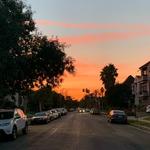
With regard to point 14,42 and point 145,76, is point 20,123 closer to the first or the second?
point 14,42

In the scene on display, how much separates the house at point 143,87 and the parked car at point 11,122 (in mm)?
85367

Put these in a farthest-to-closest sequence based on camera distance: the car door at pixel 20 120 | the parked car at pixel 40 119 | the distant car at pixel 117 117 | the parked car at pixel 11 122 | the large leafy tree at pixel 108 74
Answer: the large leafy tree at pixel 108 74, the distant car at pixel 117 117, the parked car at pixel 40 119, the car door at pixel 20 120, the parked car at pixel 11 122

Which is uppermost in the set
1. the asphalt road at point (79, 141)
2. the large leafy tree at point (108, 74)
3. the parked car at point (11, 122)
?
the large leafy tree at point (108, 74)

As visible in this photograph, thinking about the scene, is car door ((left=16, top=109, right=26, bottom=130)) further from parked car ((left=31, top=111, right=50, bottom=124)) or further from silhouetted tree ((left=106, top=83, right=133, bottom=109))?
silhouetted tree ((left=106, top=83, right=133, bottom=109))

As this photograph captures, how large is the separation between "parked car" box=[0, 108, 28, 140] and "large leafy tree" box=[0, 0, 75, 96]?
2.52 meters

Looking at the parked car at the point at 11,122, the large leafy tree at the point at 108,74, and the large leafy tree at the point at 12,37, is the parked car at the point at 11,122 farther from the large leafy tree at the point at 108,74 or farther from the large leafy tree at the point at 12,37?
the large leafy tree at the point at 108,74

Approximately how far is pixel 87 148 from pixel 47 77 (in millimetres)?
20808

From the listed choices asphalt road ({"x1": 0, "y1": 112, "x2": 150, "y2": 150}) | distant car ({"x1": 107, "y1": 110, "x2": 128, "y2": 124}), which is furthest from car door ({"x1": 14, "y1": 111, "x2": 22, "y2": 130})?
distant car ({"x1": 107, "y1": 110, "x2": 128, "y2": 124})

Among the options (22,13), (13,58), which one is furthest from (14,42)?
→ (22,13)

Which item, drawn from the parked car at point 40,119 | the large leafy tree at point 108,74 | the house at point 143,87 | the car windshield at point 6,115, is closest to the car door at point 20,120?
the car windshield at point 6,115

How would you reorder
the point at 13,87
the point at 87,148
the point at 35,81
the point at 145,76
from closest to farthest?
the point at 87,148 → the point at 13,87 → the point at 35,81 → the point at 145,76

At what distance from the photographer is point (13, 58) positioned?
104 ft

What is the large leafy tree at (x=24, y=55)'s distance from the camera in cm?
3030

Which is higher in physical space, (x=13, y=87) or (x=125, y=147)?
(x=13, y=87)
